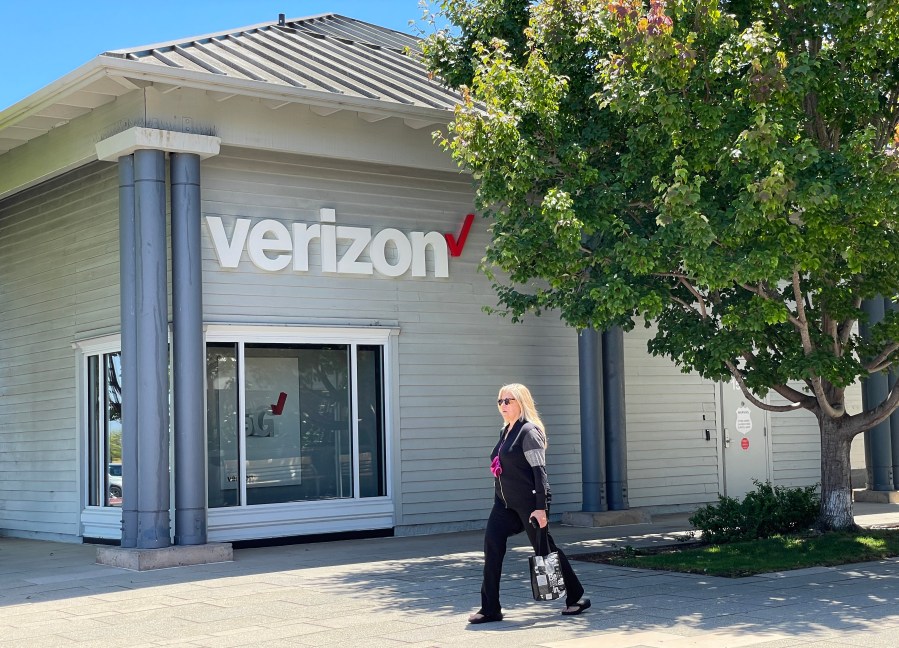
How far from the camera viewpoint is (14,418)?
16359 mm

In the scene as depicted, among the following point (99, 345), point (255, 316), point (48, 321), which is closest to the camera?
point (255, 316)

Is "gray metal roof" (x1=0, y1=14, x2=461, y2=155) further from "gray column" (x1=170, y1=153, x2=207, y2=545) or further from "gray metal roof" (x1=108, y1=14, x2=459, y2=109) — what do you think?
"gray column" (x1=170, y1=153, x2=207, y2=545)

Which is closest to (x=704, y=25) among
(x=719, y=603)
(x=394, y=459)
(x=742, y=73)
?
(x=742, y=73)

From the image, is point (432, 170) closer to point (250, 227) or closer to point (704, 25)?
point (250, 227)

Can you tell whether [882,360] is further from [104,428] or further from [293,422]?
[104,428]

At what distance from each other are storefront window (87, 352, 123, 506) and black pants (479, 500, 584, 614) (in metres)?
7.31

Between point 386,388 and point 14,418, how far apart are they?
575cm

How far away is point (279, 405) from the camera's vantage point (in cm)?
1423

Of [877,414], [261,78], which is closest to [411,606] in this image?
[877,414]

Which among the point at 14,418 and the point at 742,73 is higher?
the point at 742,73

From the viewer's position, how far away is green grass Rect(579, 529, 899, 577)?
10.5 metres

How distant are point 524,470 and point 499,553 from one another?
0.64 m

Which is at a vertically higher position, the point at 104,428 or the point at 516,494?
the point at 104,428

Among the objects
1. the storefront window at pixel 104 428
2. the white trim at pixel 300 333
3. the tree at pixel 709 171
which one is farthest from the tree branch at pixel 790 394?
the storefront window at pixel 104 428
